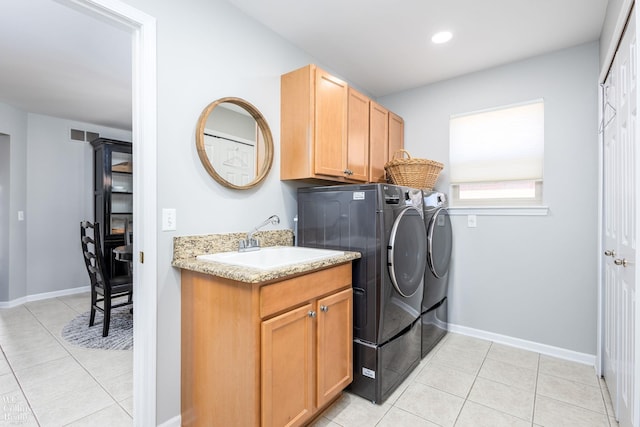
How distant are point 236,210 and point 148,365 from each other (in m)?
0.94

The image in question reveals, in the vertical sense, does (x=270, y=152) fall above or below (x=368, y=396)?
above

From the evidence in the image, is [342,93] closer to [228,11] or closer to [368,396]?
[228,11]

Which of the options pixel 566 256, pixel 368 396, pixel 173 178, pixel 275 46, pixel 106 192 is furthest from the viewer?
pixel 106 192

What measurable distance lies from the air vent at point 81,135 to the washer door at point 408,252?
4.66 m

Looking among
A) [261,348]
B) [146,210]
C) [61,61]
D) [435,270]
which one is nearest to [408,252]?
[435,270]

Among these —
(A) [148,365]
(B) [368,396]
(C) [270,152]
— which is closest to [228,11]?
(C) [270,152]

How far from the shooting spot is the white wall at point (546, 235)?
2.34 m

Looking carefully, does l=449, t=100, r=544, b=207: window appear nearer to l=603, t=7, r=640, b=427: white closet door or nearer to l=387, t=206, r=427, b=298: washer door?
l=603, t=7, r=640, b=427: white closet door

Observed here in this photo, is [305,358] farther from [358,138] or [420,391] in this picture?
[358,138]

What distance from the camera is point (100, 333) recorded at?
9.27ft

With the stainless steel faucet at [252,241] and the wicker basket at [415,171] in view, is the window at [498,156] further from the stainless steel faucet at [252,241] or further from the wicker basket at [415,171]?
the stainless steel faucet at [252,241]

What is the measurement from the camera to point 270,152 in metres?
2.13

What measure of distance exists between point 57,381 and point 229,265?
5.74ft

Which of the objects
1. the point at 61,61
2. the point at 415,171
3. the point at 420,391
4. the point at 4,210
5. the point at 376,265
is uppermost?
the point at 61,61
